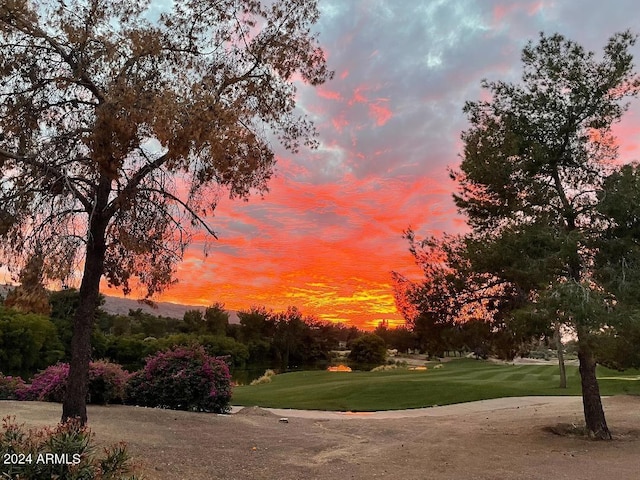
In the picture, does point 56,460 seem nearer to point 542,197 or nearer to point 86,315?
point 86,315

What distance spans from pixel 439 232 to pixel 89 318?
8.73 metres

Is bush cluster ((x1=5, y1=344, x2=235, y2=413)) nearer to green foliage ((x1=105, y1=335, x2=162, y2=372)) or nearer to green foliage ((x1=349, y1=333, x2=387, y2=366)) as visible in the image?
green foliage ((x1=105, y1=335, x2=162, y2=372))

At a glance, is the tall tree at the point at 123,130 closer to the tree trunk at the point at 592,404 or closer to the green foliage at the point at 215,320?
the tree trunk at the point at 592,404

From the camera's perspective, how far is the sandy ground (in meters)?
7.77

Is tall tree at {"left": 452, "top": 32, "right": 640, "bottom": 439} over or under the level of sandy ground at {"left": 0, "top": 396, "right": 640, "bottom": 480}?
over

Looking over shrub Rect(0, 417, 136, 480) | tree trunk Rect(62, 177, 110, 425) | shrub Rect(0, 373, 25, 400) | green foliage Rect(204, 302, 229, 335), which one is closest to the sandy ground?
Result: tree trunk Rect(62, 177, 110, 425)

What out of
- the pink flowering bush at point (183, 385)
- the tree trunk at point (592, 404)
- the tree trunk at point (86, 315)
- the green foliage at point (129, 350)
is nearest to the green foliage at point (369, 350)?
the green foliage at point (129, 350)

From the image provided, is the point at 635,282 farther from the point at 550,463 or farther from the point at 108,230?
the point at 108,230

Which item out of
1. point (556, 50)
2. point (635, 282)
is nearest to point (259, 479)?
point (635, 282)

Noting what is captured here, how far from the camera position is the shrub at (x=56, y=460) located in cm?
376

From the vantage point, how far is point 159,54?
8.62 m

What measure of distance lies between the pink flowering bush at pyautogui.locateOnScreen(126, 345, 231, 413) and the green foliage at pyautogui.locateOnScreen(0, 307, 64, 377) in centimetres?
3407

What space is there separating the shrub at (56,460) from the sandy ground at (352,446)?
1624mm

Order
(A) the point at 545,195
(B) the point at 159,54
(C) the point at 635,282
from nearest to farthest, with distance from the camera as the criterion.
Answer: (B) the point at 159,54 < (C) the point at 635,282 < (A) the point at 545,195
